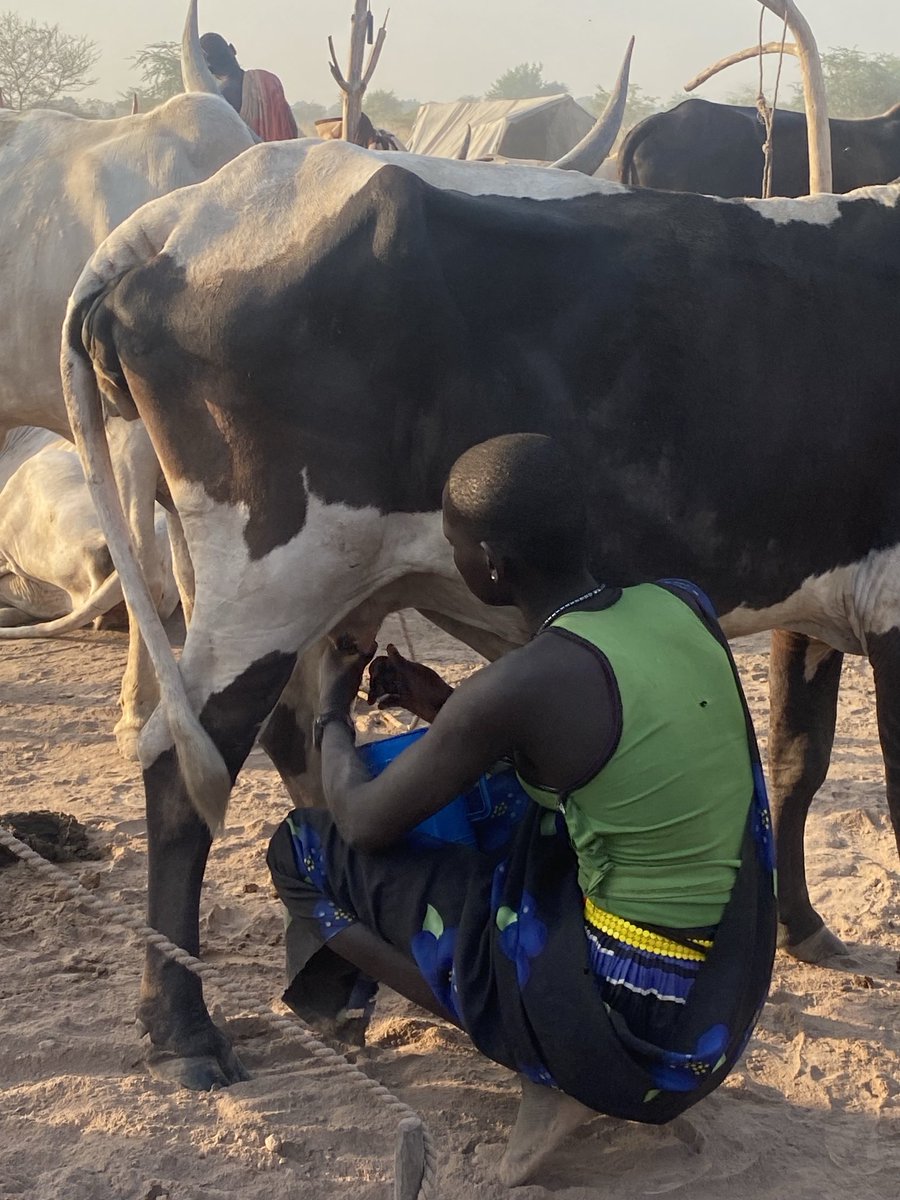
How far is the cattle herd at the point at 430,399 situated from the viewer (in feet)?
9.25

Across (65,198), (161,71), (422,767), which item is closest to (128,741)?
(65,198)

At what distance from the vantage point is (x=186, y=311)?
2842 mm

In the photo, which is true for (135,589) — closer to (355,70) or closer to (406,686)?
(406,686)

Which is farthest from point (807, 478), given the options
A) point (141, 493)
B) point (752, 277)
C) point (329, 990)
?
point (141, 493)

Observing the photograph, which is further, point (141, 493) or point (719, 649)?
point (141, 493)

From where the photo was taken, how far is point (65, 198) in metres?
4.28

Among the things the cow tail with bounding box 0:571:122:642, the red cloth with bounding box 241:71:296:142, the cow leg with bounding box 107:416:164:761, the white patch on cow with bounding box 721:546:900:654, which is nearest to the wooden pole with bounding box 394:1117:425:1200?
the white patch on cow with bounding box 721:546:900:654

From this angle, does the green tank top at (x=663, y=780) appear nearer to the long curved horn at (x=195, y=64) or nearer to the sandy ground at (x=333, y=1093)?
the sandy ground at (x=333, y=1093)

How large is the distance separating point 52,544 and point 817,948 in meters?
4.01

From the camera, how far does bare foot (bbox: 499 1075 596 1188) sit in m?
2.48

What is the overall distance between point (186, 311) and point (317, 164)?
0.45m

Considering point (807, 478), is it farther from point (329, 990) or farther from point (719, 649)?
point (329, 990)

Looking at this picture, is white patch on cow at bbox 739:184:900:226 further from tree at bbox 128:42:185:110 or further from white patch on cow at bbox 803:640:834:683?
tree at bbox 128:42:185:110

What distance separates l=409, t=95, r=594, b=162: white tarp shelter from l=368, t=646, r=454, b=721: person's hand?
1693cm
